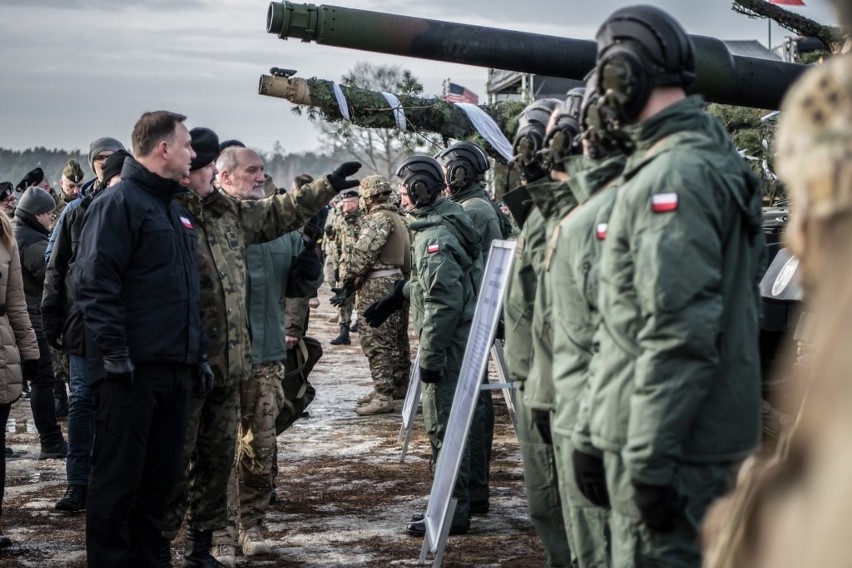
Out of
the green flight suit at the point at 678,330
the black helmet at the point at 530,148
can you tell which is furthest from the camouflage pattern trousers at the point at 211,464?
the green flight suit at the point at 678,330

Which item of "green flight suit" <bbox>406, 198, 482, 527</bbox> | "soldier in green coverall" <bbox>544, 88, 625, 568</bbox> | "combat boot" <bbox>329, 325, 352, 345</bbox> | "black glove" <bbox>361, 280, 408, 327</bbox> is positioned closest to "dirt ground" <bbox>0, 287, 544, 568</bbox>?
"green flight suit" <bbox>406, 198, 482, 527</bbox>

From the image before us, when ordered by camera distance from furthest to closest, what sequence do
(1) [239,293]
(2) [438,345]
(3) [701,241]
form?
(2) [438,345] < (1) [239,293] < (3) [701,241]

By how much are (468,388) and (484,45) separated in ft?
6.56

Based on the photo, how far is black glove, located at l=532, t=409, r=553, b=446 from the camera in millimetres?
4957

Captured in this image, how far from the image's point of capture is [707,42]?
682 centimetres

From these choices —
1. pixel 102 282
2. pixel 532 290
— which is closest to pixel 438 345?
pixel 532 290

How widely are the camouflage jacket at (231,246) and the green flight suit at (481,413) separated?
4.96 ft

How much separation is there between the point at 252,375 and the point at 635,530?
12.4 ft

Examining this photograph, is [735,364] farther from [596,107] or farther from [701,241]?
[596,107]

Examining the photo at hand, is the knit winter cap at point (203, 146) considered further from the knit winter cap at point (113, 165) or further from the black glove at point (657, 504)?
the black glove at point (657, 504)

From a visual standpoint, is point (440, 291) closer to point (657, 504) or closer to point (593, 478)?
point (593, 478)

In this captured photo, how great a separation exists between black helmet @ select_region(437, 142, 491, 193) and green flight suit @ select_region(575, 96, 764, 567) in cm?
508

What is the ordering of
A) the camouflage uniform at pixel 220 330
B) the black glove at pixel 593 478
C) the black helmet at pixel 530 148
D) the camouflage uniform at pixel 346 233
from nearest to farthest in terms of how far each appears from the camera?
the black glove at pixel 593 478 → the black helmet at pixel 530 148 → the camouflage uniform at pixel 220 330 → the camouflage uniform at pixel 346 233

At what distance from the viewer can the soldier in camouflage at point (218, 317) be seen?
6.34 m
